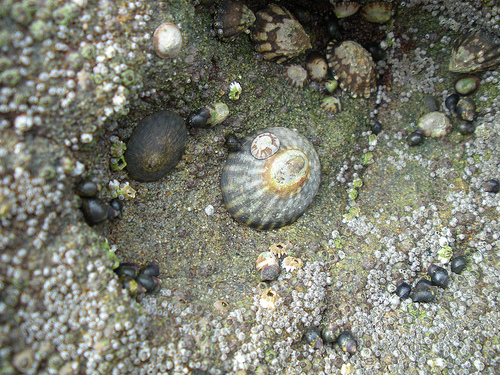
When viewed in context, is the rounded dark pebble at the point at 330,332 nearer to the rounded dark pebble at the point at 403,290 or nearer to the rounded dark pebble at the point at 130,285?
the rounded dark pebble at the point at 403,290

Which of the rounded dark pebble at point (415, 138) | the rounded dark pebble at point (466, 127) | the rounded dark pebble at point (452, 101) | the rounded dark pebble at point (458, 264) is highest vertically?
the rounded dark pebble at point (452, 101)

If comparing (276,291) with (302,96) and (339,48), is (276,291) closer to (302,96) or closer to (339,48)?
(302,96)

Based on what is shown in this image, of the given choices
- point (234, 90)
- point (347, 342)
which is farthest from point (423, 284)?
point (234, 90)

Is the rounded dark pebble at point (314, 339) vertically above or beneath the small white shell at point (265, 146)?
beneath

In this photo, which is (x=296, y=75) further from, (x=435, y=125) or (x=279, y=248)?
(x=279, y=248)

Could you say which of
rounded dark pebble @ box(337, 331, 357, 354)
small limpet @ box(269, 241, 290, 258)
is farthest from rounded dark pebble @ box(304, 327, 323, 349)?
small limpet @ box(269, 241, 290, 258)

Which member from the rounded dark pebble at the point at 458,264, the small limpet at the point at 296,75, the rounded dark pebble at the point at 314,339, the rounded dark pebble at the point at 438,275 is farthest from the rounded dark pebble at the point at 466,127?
the rounded dark pebble at the point at 314,339
